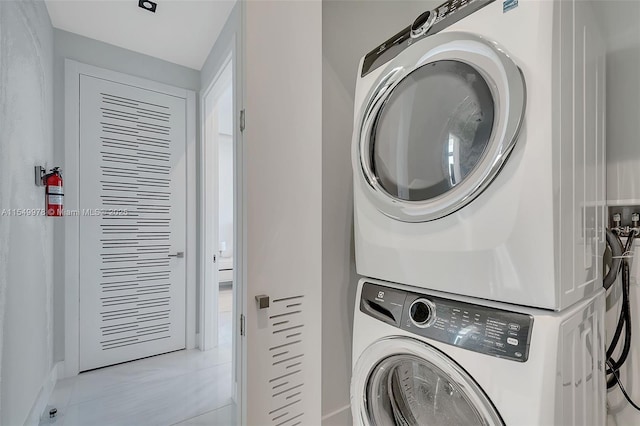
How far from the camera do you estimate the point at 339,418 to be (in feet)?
5.05

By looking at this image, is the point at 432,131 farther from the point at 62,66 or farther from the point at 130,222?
the point at 62,66

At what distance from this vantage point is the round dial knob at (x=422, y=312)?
36.5 inches

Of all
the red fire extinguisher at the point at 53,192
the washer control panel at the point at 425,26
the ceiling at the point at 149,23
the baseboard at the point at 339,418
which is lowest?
the baseboard at the point at 339,418

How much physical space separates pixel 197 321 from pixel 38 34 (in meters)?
2.40

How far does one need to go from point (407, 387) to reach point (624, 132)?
4.20 ft

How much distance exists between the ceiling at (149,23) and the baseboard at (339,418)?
258 cm

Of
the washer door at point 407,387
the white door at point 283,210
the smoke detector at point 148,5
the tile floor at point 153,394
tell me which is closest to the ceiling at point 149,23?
the smoke detector at point 148,5

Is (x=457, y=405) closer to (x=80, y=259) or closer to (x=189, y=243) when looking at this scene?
(x=189, y=243)

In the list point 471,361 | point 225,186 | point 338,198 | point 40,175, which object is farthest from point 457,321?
point 225,186

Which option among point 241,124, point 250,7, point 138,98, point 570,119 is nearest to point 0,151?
point 241,124

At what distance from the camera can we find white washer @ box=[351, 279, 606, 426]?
0.72 meters

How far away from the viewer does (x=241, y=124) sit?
1176 mm

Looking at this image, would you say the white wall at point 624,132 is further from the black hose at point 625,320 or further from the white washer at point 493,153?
the white washer at point 493,153

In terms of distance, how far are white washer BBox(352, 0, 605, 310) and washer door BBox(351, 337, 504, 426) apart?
0.22 meters
